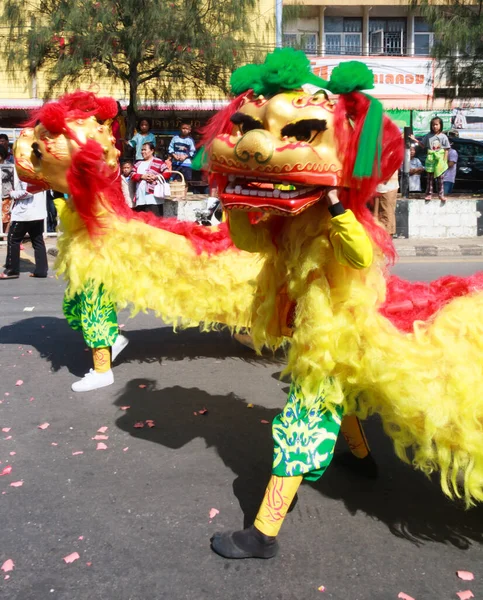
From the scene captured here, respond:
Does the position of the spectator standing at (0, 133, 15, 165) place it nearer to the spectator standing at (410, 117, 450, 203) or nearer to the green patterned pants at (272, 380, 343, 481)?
the spectator standing at (410, 117, 450, 203)

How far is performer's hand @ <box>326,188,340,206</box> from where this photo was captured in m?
2.52

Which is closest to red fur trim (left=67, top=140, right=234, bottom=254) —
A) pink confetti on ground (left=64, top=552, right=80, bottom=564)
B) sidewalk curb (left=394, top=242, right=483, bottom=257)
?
pink confetti on ground (left=64, top=552, right=80, bottom=564)

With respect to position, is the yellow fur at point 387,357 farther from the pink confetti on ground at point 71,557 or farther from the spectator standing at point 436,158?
the spectator standing at point 436,158

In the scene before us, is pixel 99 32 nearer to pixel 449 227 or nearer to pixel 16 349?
pixel 449 227

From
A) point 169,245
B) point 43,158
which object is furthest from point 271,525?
point 43,158

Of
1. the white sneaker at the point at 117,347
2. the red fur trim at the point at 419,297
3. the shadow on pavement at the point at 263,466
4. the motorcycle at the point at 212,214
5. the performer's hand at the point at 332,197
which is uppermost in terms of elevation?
the performer's hand at the point at 332,197

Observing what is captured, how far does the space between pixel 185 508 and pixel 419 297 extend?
1.37m

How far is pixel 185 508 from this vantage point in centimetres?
312

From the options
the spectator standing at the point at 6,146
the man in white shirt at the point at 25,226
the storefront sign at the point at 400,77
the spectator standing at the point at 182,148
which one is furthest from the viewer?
the storefront sign at the point at 400,77

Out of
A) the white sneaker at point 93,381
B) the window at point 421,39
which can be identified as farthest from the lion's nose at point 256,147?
the window at point 421,39

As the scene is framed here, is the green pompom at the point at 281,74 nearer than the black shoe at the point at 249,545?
Yes

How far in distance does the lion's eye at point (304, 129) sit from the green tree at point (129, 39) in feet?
39.5

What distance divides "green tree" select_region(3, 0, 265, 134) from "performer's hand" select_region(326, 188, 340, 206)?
12150 millimetres

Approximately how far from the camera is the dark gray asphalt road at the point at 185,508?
102 inches
